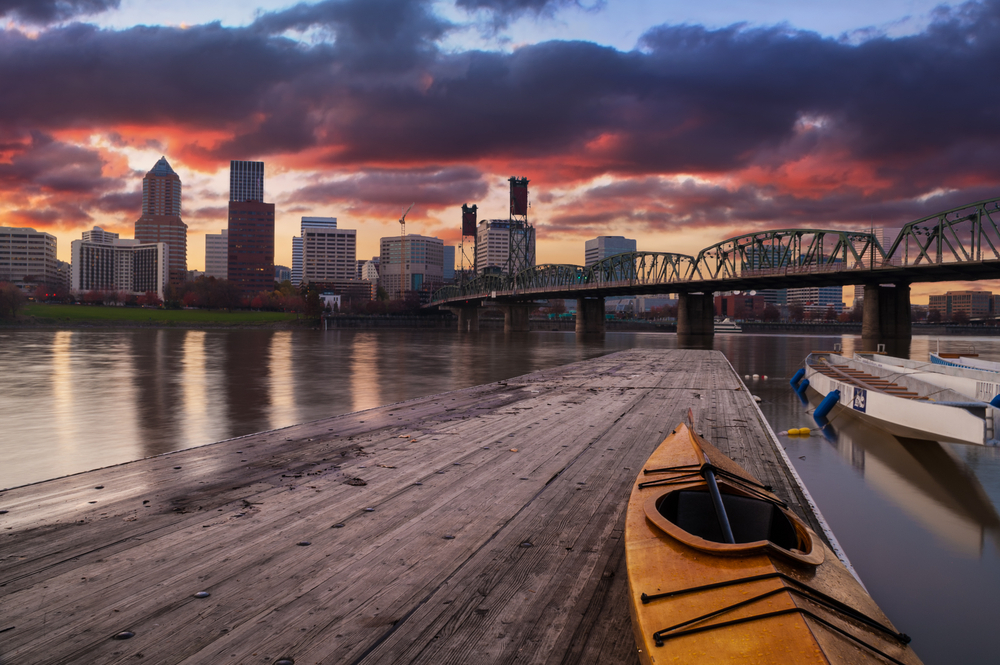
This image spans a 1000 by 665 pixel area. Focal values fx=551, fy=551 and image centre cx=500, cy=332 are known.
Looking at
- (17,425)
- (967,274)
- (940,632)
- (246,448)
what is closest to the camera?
(940,632)

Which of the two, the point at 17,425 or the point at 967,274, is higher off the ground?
the point at 967,274

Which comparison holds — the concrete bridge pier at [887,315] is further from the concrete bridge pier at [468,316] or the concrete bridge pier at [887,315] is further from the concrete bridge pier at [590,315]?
the concrete bridge pier at [468,316]

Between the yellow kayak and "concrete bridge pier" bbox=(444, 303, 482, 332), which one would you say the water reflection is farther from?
"concrete bridge pier" bbox=(444, 303, 482, 332)

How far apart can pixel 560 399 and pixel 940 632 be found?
11788 millimetres

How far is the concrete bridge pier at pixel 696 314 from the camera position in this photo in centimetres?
9394

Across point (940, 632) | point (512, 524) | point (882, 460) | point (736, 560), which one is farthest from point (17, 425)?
point (882, 460)

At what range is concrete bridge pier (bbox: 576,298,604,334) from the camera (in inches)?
4530

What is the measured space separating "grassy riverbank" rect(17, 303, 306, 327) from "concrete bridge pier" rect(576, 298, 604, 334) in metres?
77.8

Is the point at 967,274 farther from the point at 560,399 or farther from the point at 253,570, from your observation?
the point at 253,570

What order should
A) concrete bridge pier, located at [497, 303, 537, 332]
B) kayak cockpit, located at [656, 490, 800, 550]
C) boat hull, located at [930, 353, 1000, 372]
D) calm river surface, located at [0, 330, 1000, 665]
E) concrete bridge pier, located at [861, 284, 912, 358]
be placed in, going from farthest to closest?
concrete bridge pier, located at [497, 303, 537, 332]
concrete bridge pier, located at [861, 284, 912, 358]
boat hull, located at [930, 353, 1000, 372]
calm river surface, located at [0, 330, 1000, 665]
kayak cockpit, located at [656, 490, 800, 550]

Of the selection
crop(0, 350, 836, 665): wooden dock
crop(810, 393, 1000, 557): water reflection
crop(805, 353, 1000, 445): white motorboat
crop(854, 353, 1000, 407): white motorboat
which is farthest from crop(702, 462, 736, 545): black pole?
crop(854, 353, 1000, 407): white motorboat

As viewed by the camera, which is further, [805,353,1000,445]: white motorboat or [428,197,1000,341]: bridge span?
[428,197,1000,341]: bridge span

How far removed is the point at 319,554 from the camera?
566 centimetres

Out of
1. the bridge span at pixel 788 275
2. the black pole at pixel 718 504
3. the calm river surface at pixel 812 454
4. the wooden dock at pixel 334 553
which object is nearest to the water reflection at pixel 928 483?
the calm river surface at pixel 812 454
